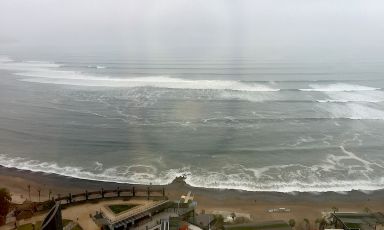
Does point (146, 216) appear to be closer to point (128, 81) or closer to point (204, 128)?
point (204, 128)

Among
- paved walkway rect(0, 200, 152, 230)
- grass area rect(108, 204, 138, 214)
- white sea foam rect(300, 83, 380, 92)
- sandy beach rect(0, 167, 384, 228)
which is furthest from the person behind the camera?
white sea foam rect(300, 83, 380, 92)

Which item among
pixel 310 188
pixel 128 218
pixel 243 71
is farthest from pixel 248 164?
pixel 243 71

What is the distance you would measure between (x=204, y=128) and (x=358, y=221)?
26308 mm

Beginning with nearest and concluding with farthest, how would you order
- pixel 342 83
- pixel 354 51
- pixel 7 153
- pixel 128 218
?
pixel 128 218
pixel 7 153
pixel 342 83
pixel 354 51

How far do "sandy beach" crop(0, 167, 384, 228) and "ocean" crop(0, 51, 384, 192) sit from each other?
1.13 m

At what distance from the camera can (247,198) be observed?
36.3m

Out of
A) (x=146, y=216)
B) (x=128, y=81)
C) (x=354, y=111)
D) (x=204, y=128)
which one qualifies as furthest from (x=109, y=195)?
(x=128, y=81)

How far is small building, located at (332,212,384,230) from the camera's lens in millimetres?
29141

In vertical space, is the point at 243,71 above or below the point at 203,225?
above

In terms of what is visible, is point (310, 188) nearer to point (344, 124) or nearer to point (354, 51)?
point (344, 124)

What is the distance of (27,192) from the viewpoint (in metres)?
37.4

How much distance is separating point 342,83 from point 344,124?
3041cm

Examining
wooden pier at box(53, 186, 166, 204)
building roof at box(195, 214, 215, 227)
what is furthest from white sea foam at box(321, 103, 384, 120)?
wooden pier at box(53, 186, 166, 204)

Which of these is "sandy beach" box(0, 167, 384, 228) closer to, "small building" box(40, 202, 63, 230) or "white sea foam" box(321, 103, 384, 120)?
"small building" box(40, 202, 63, 230)
